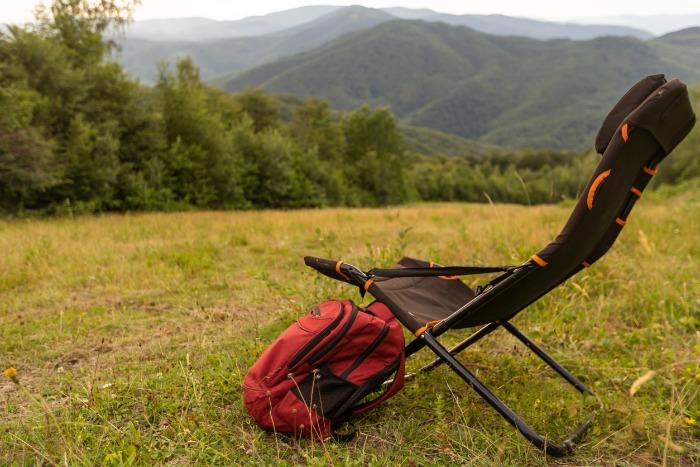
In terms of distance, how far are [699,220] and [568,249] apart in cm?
742

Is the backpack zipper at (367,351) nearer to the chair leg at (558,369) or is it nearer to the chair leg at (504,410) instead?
the chair leg at (504,410)

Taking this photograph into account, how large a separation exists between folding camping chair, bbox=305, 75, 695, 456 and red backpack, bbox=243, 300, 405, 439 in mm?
174

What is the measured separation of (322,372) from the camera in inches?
91.6

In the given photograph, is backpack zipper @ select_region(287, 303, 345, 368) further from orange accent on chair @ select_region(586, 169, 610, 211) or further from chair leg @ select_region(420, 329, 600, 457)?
orange accent on chair @ select_region(586, 169, 610, 211)

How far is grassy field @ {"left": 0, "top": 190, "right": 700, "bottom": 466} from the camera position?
228cm

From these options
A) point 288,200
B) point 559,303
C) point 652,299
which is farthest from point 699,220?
point 288,200

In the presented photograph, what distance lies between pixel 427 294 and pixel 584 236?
1107 mm

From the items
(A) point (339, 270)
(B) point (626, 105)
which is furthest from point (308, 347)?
(B) point (626, 105)

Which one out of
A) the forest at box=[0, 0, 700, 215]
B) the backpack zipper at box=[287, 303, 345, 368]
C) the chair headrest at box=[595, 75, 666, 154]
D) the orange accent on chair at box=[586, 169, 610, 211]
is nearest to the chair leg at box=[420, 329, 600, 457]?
the backpack zipper at box=[287, 303, 345, 368]

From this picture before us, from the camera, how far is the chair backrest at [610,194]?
73.9 inches

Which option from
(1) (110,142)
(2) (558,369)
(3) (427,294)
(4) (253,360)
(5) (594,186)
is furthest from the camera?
(1) (110,142)

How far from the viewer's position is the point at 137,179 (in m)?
18.1

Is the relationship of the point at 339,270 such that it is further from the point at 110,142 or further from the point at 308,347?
the point at 110,142

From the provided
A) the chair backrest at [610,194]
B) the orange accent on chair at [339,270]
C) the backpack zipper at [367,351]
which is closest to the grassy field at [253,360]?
the backpack zipper at [367,351]
